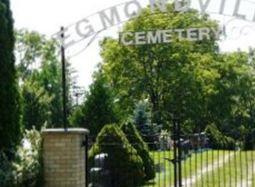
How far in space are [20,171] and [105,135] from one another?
3399 millimetres

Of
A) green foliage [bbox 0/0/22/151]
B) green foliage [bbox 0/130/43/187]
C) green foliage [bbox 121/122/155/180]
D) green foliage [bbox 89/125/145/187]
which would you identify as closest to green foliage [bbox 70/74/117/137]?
green foliage [bbox 121/122/155/180]

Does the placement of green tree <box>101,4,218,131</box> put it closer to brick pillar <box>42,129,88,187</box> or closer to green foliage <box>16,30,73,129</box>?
green foliage <box>16,30,73,129</box>

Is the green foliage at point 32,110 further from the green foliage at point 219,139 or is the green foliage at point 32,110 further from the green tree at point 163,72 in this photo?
the green foliage at point 219,139

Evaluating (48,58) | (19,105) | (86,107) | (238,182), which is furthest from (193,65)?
(19,105)

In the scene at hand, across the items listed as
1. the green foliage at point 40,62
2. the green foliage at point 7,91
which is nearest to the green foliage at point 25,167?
the green foliage at point 7,91

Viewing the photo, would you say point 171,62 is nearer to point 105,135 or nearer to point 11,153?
point 105,135

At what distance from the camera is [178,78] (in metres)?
32.0

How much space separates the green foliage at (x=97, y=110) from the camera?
21.9 metres

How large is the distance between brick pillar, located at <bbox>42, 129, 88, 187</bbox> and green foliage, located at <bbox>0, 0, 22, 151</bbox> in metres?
0.84

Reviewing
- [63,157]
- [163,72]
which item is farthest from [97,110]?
[63,157]

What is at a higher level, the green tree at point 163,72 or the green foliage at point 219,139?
the green tree at point 163,72

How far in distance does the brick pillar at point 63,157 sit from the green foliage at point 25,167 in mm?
131

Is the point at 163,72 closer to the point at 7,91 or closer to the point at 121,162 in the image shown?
the point at 121,162

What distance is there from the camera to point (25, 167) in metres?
9.03
